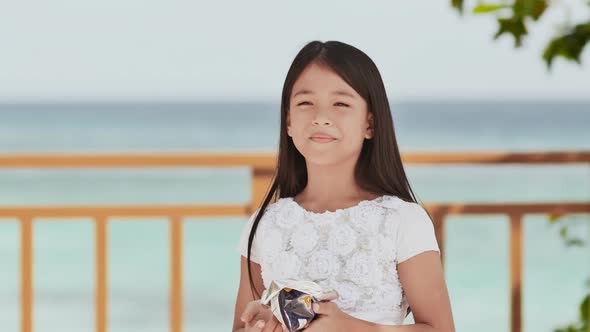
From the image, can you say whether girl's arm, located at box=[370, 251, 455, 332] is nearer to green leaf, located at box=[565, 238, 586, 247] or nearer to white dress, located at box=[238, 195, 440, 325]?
white dress, located at box=[238, 195, 440, 325]

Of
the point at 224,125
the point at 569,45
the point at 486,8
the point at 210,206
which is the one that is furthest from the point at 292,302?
the point at 224,125

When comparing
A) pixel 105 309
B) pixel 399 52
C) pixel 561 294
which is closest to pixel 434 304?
pixel 105 309

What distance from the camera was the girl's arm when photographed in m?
1.31

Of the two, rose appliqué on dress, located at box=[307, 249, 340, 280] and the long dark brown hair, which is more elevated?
the long dark brown hair

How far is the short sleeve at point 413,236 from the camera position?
132 cm

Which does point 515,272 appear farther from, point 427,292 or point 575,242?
point 427,292

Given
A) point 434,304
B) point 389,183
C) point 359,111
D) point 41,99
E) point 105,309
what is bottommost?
point 41,99

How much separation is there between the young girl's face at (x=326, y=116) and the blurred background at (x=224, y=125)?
2.59 feet

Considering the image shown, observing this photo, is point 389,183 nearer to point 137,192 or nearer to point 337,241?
point 337,241

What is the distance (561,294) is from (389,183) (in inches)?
364

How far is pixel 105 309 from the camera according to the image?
117 inches

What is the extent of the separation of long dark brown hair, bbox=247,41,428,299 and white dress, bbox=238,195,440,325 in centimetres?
4

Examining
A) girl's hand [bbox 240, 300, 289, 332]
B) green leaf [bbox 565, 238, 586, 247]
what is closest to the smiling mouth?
girl's hand [bbox 240, 300, 289, 332]

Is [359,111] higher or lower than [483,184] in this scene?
higher
